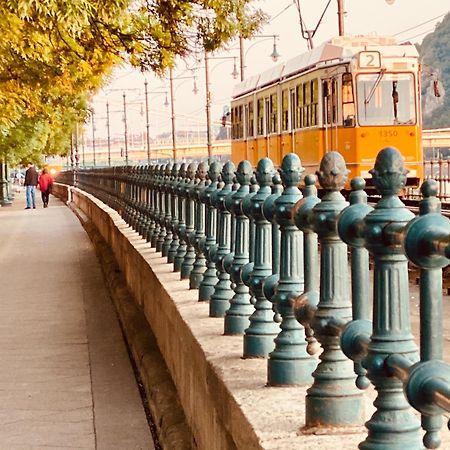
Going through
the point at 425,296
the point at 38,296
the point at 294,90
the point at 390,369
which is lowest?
the point at 38,296

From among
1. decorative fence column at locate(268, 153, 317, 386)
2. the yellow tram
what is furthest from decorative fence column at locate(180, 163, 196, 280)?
the yellow tram

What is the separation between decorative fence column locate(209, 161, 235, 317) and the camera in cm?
633

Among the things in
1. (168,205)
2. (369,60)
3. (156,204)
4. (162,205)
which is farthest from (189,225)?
(369,60)

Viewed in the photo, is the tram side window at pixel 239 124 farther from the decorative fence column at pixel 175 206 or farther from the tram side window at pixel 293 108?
the decorative fence column at pixel 175 206

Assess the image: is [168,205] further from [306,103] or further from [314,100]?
[306,103]

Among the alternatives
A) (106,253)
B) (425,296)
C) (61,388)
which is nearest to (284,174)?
(425,296)

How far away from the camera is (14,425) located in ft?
23.2

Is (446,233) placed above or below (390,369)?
above

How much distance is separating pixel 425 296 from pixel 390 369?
37 cm

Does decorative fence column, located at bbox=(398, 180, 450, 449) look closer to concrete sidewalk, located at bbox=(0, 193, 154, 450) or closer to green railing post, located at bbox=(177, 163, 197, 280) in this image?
concrete sidewalk, located at bbox=(0, 193, 154, 450)

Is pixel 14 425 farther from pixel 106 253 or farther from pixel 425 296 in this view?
pixel 106 253

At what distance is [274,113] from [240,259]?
25124 mm

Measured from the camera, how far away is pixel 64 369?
29.0 ft

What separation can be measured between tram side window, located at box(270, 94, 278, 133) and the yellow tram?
1.59 m
